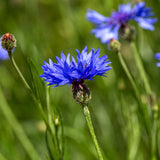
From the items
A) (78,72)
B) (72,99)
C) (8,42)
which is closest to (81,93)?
(78,72)

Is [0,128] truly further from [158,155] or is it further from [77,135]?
[158,155]

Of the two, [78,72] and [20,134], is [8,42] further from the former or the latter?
[20,134]

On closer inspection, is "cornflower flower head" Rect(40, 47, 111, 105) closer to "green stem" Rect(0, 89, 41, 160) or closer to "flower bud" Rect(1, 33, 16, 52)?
"flower bud" Rect(1, 33, 16, 52)

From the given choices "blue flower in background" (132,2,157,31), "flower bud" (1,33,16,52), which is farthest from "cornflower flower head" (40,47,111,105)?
"blue flower in background" (132,2,157,31)

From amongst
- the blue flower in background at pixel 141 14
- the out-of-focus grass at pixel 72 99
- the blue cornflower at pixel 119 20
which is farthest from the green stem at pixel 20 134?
the blue flower in background at pixel 141 14

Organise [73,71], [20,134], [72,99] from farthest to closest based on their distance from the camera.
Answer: [72,99], [20,134], [73,71]

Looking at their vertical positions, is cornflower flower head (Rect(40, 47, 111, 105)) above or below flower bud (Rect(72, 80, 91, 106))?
above

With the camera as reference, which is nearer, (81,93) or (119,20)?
(81,93)
